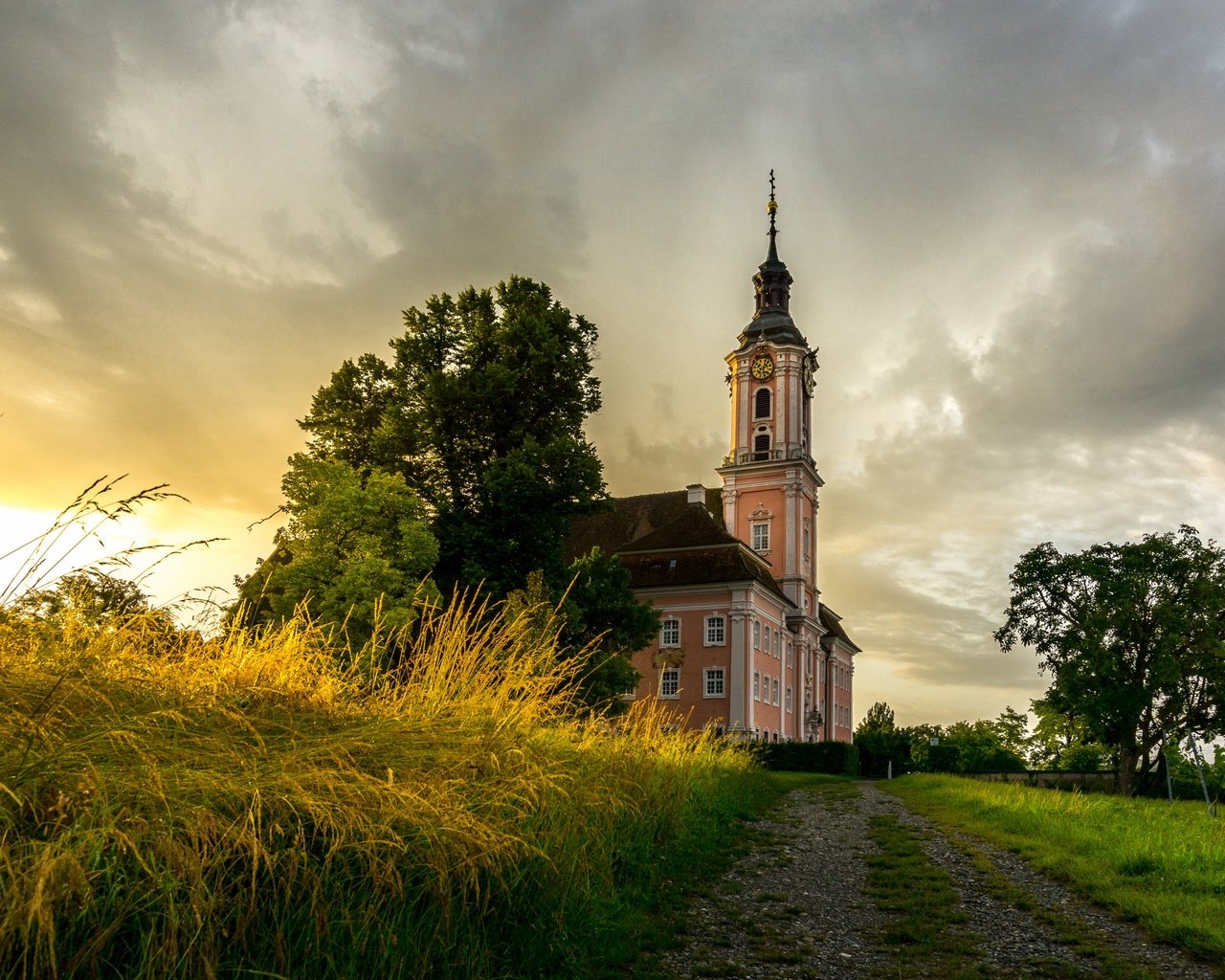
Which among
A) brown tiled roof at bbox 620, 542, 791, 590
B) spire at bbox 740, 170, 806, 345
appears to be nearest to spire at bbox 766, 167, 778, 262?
spire at bbox 740, 170, 806, 345

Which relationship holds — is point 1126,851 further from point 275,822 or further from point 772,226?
point 772,226

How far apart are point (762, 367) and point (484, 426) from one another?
106 feet

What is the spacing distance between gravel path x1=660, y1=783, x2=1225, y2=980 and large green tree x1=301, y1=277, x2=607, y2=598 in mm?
14037

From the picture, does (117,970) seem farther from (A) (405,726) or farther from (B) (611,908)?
(B) (611,908)

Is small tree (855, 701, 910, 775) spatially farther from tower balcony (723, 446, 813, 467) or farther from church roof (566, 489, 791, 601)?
tower balcony (723, 446, 813, 467)

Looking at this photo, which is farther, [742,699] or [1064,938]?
[742,699]

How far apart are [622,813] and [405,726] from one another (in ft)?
10.4

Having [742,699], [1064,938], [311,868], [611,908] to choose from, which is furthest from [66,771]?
[742,699]

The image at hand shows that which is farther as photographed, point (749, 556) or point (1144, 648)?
point (749, 556)

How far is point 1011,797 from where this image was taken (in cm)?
1544

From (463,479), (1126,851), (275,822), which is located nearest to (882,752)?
(463,479)

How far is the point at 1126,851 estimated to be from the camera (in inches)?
358

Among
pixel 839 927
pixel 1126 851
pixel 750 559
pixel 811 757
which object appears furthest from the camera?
pixel 750 559

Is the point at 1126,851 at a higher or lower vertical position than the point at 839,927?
higher
